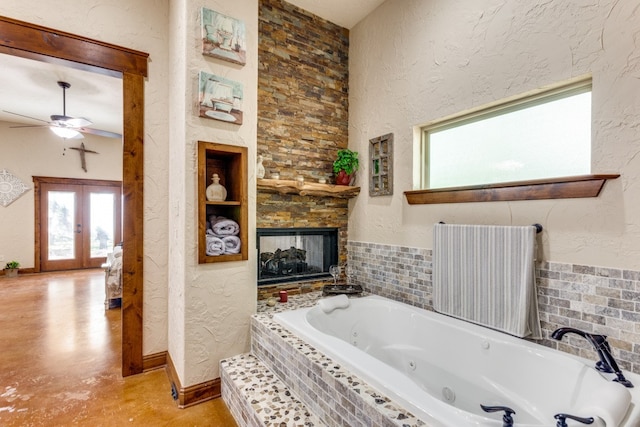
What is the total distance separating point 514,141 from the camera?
2.07 meters

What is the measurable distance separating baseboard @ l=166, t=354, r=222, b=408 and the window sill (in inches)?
82.8

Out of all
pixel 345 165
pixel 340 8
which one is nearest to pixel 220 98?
pixel 345 165

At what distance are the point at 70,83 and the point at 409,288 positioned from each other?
16.8 ft

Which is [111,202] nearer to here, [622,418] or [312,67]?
[312,67]

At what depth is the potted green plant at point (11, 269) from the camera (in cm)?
588

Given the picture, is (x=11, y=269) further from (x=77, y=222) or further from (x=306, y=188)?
(x=306, y=188)

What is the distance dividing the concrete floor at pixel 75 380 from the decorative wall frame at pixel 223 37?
2412mm

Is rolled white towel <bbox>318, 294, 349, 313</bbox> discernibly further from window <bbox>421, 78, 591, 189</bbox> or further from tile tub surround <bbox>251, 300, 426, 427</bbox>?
window <bbox>421, 78, 591, 189</bbox>

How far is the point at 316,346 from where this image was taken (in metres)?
1.73

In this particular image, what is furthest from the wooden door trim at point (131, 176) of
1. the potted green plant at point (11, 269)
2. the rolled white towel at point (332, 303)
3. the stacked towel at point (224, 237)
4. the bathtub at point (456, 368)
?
the potted green plant at point (11, 269)

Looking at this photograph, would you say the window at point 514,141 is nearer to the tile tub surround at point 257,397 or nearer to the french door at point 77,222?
the tile tub surround at point 257,397

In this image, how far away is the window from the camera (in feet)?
5.80

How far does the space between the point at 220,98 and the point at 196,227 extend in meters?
0.92

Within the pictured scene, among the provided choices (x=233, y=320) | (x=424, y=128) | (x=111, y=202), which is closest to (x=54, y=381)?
(x=233, y=320)
